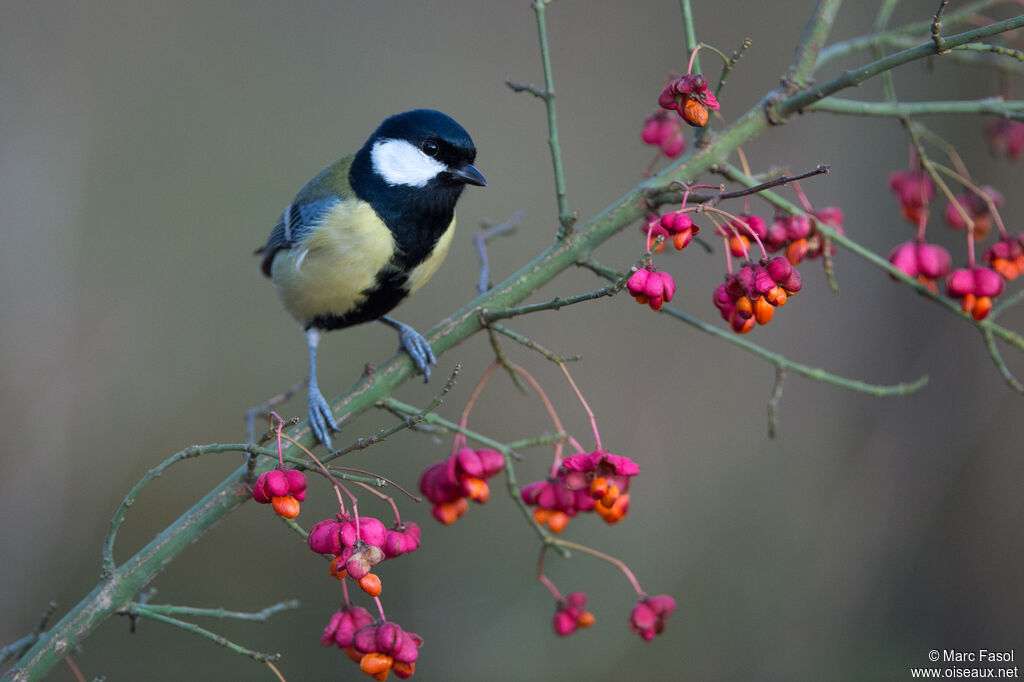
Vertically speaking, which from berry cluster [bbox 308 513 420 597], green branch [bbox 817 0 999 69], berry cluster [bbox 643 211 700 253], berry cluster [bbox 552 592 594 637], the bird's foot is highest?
green branch [bbox 817 0 999 69]

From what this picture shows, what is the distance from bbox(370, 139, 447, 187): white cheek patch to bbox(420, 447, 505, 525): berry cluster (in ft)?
3.07

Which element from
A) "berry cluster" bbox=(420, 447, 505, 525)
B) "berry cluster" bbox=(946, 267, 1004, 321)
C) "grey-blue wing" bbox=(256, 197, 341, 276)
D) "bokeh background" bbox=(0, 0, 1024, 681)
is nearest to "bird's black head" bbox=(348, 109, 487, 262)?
"grey-blue wing" bbox=(256, 197, 341, 276)

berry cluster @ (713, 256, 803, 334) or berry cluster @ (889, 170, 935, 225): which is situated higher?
berry cluster @ (889, 170, 935, 225)

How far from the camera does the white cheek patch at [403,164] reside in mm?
2375

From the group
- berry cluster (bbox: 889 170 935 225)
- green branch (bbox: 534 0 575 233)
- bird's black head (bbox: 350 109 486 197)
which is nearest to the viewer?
green branch (bbox: 534 0 575 233)

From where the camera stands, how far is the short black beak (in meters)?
2.35

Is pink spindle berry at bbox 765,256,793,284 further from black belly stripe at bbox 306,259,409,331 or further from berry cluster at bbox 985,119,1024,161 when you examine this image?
black belly stripe at bbox 306,259,409,331

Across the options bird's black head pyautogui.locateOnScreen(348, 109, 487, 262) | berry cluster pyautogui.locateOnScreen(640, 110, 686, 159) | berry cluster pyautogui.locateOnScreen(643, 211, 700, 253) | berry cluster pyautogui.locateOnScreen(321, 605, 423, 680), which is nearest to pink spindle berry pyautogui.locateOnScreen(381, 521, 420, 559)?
berry cluster pyautogui.locateOnScreen(321, 605, 423, 680)

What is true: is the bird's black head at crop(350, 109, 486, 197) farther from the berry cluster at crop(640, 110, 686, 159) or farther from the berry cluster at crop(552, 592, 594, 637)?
the berry cluster at crop(552, 592, 594, 637)

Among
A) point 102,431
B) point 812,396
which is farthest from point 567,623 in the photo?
point 102,431

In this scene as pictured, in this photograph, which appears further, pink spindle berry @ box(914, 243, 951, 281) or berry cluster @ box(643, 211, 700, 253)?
pink spindle berry @ box(914, 243, 951, 281)

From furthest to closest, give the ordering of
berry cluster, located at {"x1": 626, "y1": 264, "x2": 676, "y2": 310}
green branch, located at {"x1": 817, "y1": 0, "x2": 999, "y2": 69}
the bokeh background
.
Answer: the bokeh background
green branch, located at {"x1": 817, "y1": 0, "x2": 999, "y2": 69}
berry cluster, located at {"x1": 626, "y1": 264, "x2": 676, "y2": 310}

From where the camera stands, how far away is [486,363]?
4434 mm

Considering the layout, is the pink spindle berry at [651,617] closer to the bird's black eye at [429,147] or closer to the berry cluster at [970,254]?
the berry cluster at [970,254]
